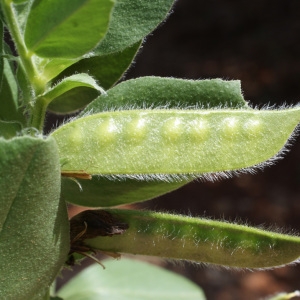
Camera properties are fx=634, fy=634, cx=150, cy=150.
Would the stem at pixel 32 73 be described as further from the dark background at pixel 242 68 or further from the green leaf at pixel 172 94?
the dark background at pixel 242 68

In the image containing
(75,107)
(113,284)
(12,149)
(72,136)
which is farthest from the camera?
(113,284)

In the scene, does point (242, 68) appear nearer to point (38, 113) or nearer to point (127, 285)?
point (127, 285)

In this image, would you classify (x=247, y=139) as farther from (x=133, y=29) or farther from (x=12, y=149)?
(x=12, y=149)

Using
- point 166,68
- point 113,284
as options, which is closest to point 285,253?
point 113,284

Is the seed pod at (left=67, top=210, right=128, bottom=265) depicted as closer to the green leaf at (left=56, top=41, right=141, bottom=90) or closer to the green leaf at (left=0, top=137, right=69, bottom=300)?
the green leaf at (left=0, top=137, right=69, bottom=300)

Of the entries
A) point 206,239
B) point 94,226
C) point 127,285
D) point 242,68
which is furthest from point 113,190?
point 242,68

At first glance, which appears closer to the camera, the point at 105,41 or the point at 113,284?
the point at 105,41
